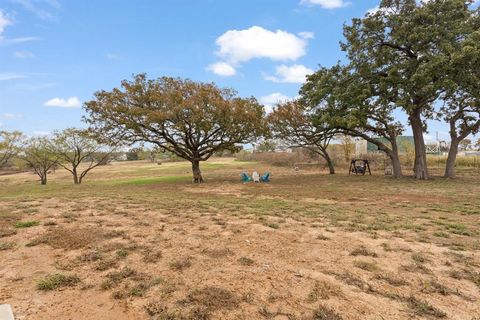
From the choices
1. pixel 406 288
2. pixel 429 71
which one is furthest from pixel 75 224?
pixel 429 71

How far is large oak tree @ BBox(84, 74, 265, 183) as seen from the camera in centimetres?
1617

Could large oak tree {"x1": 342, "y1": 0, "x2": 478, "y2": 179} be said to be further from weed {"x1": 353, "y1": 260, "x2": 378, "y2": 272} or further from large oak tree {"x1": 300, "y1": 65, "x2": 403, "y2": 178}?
weed {"x1": 353, "y1": 260, "x2": 378, "y2": 272}

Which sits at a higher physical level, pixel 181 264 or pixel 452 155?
pixel 452 155

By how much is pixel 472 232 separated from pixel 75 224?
293 inches

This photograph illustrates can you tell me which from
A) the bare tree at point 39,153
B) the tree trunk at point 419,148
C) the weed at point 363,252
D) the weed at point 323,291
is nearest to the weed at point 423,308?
the weed at point 323,291

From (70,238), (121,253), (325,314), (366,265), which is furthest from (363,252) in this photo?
(70,238)

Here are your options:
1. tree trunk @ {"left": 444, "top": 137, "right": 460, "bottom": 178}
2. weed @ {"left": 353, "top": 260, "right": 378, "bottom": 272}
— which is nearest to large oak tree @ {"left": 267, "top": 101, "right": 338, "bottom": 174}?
tree trunk @ {"left": 444, "top": 137, "right": 460, "bottom": 178}

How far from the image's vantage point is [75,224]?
206 inches

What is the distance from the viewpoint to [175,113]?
16031 mm

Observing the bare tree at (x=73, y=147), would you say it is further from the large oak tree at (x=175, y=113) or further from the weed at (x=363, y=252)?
the weed at (x=363, y=252)

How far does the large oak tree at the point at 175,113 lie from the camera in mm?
→ 16172

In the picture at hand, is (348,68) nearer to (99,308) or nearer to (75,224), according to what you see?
(75,224)

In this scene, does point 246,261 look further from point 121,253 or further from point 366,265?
point 121,253

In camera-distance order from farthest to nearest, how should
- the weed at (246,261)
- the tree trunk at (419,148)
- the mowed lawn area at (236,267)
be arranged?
the tree trunk at (419,148), the weed at (246,261), the mowed lawn area at (236,267)
